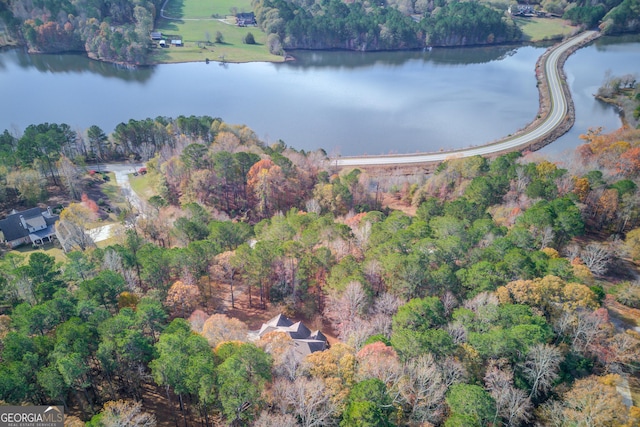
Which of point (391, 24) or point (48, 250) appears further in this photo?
point (391, 24)

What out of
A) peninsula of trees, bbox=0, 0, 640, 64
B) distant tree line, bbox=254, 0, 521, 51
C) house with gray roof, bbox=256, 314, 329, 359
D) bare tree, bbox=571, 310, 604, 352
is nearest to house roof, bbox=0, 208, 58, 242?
house with gray roof, bbox=256, 314, 329, 359

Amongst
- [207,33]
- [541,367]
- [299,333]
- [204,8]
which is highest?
[204,8]

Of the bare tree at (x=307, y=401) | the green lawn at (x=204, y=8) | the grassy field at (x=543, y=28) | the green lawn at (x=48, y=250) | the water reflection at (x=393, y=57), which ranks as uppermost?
the green lawn at (x=204, y=8)

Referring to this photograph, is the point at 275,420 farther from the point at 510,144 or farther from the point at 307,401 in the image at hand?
the point at 510,144

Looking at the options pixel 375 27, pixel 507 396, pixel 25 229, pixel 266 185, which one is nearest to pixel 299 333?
pixel 507 396

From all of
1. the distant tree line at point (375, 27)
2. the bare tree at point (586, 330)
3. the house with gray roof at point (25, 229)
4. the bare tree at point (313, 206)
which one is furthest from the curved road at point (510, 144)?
the bare tree at point (586, 330)

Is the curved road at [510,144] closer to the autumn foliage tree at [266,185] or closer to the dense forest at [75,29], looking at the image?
the autumn foliage tree at [266,185]
